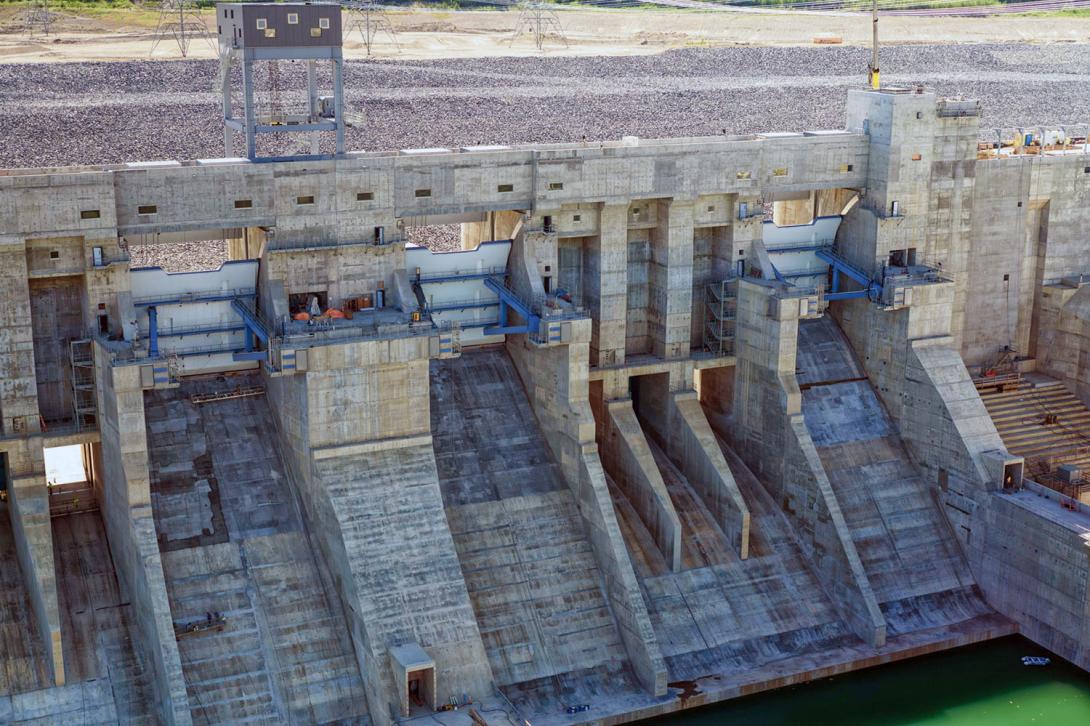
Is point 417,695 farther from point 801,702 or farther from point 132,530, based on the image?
point 801,702

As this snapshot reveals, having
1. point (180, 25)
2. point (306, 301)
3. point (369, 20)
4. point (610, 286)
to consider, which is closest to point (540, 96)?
point (369, 20)

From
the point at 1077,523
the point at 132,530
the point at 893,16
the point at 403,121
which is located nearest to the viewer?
the point at 132,530

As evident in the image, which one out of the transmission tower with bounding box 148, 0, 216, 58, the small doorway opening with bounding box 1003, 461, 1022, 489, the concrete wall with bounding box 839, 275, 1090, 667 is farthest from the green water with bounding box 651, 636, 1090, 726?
the transmission tower with bounding box 148, 0, 216, 58

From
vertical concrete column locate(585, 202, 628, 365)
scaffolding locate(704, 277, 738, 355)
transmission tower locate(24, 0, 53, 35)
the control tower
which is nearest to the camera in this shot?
the control tower

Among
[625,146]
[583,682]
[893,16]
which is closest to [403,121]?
[625,146]

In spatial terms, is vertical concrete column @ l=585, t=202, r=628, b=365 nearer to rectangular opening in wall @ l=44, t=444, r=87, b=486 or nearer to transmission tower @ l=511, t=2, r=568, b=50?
rectangular opening in wall @ l=44, t=444, r=87, b=486

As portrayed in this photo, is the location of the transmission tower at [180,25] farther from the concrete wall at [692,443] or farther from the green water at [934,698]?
the green water at [934,698]
